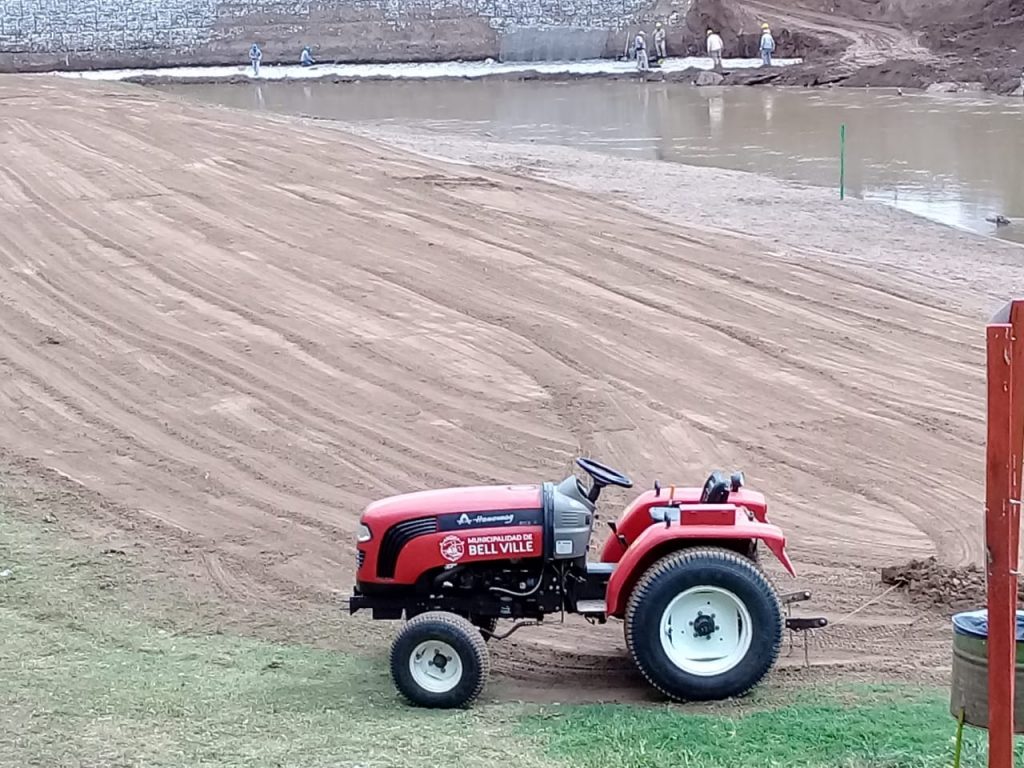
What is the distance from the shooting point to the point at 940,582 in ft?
26.2

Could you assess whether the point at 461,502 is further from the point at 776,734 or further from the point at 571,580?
the point at 776,734

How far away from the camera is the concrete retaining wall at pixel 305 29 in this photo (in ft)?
184

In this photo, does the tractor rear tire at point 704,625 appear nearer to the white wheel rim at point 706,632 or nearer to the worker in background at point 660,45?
the white wheel rim at point 706,632

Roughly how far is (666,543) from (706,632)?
455 mm

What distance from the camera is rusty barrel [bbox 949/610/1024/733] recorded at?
13.5ft

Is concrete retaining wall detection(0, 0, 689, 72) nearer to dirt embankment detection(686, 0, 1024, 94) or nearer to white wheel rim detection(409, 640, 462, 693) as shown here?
dirt embankment detection(686, 0, 1024, 94)

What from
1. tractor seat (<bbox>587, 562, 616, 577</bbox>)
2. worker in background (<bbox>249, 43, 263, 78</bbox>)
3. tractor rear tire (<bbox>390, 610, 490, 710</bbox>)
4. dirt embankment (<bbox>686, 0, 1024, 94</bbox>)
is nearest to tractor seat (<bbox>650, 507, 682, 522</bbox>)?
tractor seat (<bbox>587, 562, 616, 577</bbox>)

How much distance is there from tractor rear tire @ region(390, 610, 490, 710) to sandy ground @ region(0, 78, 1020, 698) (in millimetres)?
542

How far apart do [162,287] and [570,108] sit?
25.2 m

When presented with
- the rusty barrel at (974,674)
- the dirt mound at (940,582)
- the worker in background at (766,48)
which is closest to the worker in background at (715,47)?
the worker in background at (766,48)

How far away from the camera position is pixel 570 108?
3941cm

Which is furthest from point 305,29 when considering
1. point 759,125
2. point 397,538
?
point 397,538

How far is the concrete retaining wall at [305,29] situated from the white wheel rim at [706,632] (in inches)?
1976

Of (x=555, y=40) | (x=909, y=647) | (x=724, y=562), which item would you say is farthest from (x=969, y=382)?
(x=555, y=40)
